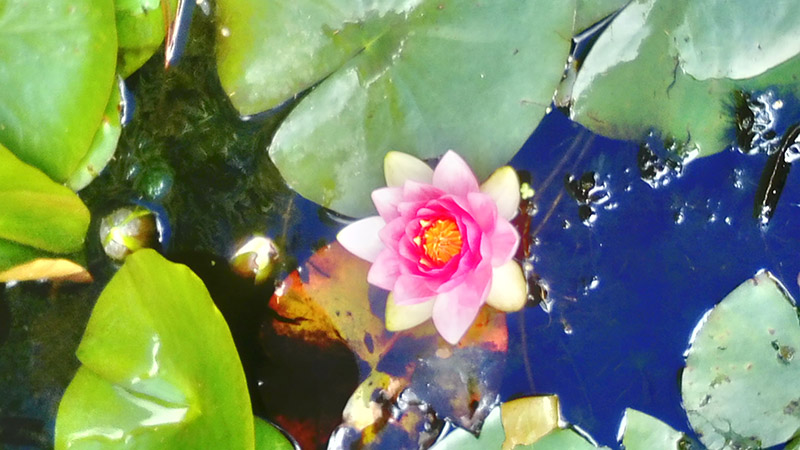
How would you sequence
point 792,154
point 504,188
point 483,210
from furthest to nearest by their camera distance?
point 792,154
point 504,188
point 483,210

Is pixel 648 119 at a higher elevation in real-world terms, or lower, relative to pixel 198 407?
higher

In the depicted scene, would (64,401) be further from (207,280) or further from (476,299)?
(476,299)

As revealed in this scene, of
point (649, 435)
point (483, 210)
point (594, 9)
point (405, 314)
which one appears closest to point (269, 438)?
point (405, 314)

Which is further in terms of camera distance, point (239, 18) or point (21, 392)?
point (21, 392)

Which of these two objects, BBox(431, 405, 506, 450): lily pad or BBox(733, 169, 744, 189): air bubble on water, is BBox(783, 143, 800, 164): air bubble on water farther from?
BBox(431, 405, 506, 450): lily pad

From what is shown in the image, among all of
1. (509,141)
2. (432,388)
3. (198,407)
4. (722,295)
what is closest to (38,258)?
(198,407)

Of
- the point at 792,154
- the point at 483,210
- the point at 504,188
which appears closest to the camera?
the point at 483,210

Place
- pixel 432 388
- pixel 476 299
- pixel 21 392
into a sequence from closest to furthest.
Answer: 1. pixel 476 299
2. pixel 432 388
3. pixel 21 392

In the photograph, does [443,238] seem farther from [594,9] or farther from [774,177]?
[774,177]
